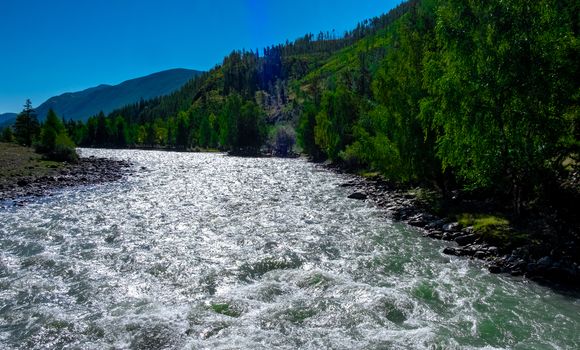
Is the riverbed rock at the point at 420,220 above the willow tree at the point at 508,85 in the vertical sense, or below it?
below

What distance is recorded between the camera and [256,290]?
56.3ft

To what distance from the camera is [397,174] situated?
39594 millimetres

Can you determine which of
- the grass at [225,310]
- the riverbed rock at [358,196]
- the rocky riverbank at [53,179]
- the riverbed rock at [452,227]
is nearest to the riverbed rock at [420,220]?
the riverbed rock at [452,227]

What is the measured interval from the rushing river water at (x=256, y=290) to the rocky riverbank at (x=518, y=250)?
3.72ft

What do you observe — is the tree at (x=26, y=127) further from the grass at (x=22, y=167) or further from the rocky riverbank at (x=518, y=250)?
the rocky riverbank at (x=518, y=250)

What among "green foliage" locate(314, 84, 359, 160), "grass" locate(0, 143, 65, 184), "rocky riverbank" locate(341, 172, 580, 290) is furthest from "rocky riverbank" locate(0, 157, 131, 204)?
"green foliage" locate(314, 84, 359, 160)

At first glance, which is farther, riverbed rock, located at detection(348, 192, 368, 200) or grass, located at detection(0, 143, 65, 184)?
grass, located at detection(0, 143, 65, 184)

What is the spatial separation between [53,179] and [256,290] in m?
49.6

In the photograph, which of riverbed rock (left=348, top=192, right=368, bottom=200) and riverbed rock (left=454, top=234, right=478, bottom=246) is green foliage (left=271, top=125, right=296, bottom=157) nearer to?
riverbed rock (left=348, top=192, right=368, bottom=200)

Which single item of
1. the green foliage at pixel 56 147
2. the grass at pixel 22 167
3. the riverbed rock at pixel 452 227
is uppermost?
the green foliage at pixel 56 147

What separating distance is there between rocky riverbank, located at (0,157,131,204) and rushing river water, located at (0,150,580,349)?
15088mm

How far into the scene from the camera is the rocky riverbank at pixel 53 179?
4497cm

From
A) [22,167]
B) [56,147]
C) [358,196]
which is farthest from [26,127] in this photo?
[358,196]

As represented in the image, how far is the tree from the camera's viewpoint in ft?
404
